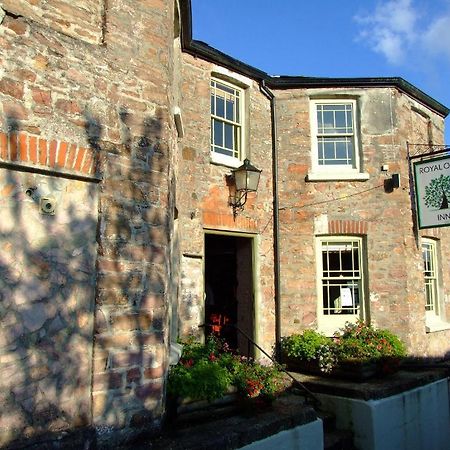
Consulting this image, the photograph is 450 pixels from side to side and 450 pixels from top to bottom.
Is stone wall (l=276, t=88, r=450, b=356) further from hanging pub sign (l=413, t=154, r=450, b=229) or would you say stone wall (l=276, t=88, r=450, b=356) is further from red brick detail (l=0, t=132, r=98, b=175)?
red brick detail (l=0, t=132, r=98, b=175)

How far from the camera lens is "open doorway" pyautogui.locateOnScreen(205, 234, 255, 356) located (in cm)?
853

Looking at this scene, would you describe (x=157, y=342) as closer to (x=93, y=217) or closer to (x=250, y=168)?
(x=93, y=217)

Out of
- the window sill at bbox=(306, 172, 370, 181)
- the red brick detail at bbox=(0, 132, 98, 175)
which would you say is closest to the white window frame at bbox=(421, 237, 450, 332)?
the window sill at bbox=(306, 172, 370, 181)

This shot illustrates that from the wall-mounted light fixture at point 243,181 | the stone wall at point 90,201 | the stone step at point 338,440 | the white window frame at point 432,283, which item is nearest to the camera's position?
the stone wall at point 90,201

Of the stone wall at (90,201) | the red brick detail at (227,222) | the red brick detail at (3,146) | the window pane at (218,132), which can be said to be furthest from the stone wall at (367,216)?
the red brick detail at (3,146)

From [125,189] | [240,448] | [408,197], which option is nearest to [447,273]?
[408,197]

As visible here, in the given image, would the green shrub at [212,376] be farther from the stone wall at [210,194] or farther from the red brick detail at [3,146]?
the red brick detail at [3,146]

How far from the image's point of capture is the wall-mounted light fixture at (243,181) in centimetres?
793

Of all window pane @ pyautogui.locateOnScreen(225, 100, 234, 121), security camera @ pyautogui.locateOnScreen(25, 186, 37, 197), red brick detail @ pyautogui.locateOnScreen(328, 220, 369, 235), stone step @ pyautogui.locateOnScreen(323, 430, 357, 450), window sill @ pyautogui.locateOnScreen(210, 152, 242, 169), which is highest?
window pane @ pyautogui.locateOnScreen(225, 100, 234, 121)

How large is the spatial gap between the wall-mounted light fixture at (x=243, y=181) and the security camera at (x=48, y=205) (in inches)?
180

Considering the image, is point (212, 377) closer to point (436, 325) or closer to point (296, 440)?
point (296, 440)

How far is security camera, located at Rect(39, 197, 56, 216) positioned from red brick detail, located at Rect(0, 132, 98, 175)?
0.94ft

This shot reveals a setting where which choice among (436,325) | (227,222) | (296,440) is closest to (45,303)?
(296,440)

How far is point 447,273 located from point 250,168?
5768 millimetres
